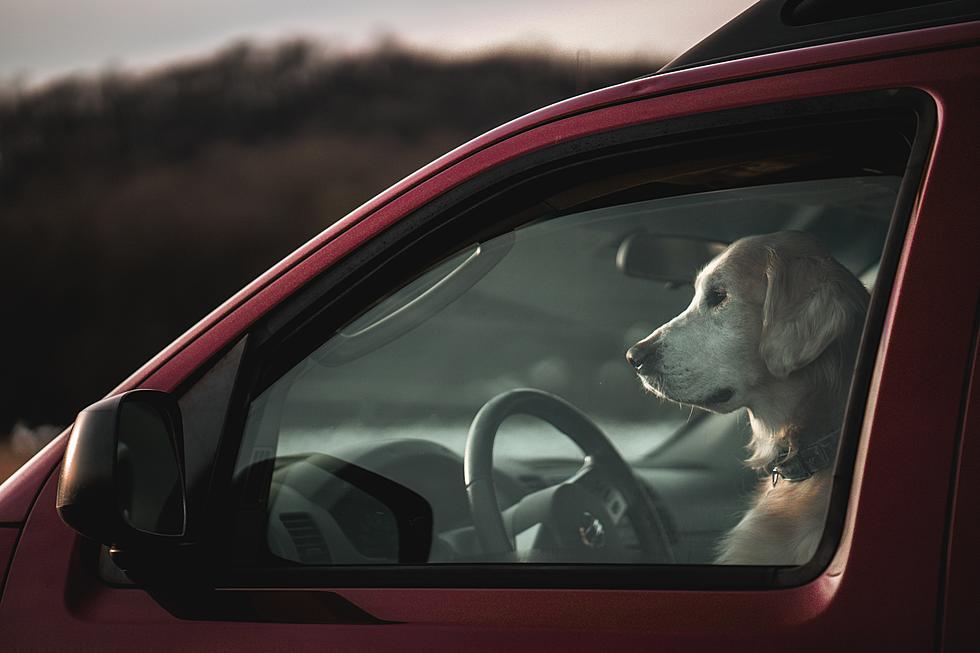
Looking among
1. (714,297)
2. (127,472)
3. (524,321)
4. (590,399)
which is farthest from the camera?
(524,321)

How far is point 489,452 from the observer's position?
5.76 feet

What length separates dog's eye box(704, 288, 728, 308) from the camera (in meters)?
1.93

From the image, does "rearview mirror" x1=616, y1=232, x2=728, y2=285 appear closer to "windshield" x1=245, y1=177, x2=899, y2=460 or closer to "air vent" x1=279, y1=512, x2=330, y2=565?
"windshield" x1=245, y1=177, x2=899, y2=460

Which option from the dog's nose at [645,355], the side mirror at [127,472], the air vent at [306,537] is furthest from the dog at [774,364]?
the side mirror at [127,472]

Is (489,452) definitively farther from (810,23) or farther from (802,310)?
(810,23)

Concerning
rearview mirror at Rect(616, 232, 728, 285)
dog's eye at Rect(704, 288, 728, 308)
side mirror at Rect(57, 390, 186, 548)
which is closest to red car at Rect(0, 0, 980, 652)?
side mirror at Rect(57, 390, 186, 548)

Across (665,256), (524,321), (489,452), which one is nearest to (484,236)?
(489,452)

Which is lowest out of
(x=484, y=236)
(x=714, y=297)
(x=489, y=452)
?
(x=489, y=452)

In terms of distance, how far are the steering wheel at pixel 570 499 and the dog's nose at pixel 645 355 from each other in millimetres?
180

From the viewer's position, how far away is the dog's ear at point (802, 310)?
167cm

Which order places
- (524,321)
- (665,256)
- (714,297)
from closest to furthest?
(714,297)
(665,256)
(524,321)

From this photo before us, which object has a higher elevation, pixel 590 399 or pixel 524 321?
pixel 524 321

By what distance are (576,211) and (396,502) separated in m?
0.50

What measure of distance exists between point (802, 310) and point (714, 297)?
20 centimetres
